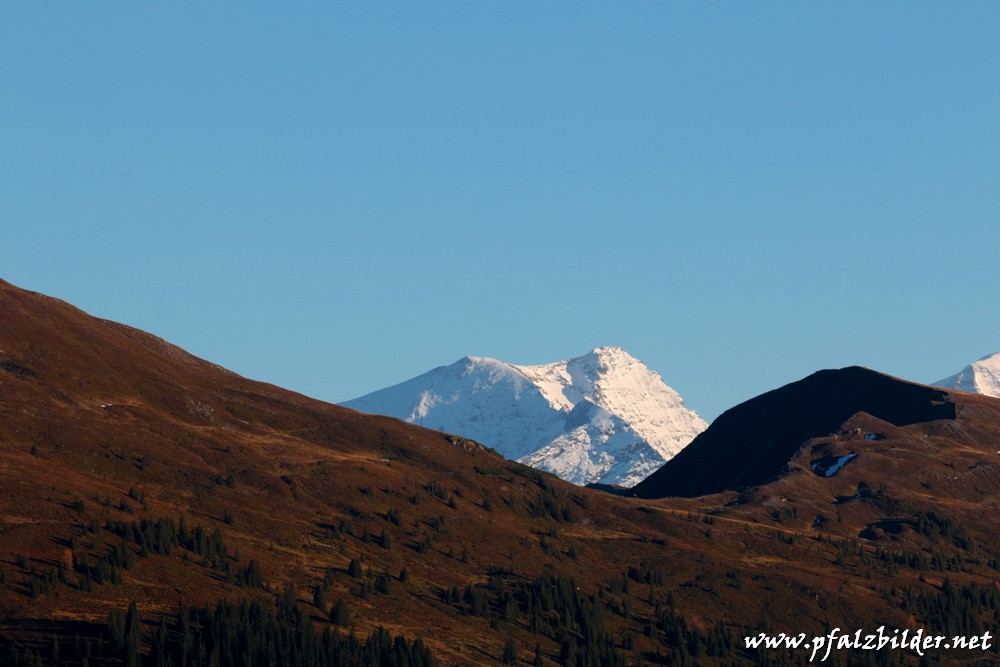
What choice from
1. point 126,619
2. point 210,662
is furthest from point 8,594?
point 210,662

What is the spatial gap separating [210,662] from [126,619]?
44.3ft

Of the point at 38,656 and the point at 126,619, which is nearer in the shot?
the point at 38,656

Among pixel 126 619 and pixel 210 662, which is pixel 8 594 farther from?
pixel 210 662

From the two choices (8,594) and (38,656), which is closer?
(38,656)

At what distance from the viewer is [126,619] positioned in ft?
653

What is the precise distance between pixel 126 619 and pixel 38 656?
16.5 meters

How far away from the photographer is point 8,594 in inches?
7844

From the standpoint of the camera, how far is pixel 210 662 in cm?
19862

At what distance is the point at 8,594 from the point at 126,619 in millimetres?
17305

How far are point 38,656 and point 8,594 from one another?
1809 cm

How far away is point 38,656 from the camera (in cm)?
18462
